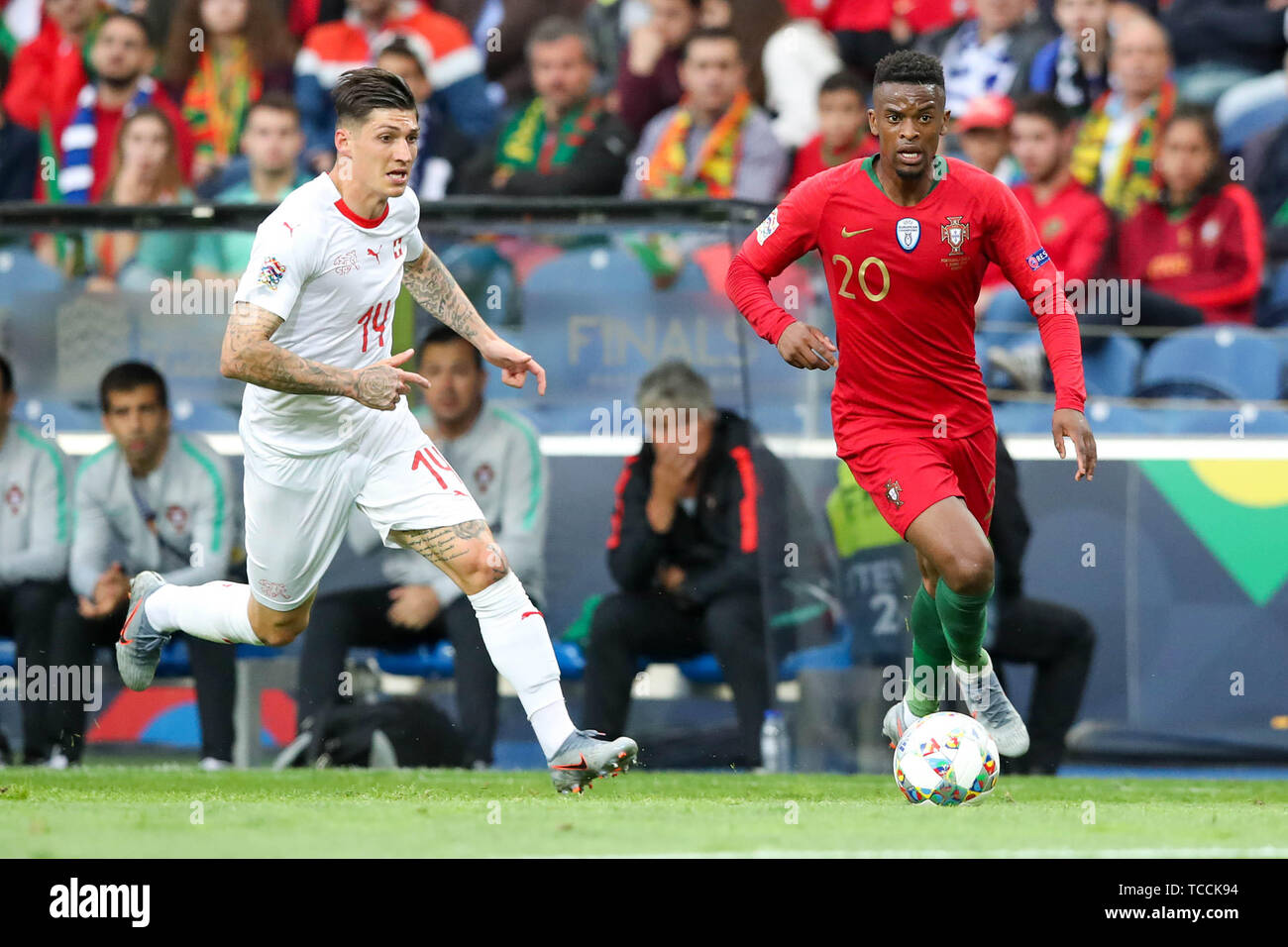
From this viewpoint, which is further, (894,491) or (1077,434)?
(894,491)

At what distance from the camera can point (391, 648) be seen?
29.8 ft

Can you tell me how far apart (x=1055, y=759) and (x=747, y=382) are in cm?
238

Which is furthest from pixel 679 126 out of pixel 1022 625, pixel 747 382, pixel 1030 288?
pixel 1030 288

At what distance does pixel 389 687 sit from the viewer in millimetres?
9094

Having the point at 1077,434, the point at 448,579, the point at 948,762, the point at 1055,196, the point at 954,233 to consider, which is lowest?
the point at 948,762

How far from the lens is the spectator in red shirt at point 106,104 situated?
1105 centimetres

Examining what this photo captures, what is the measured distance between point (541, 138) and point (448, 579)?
9.44 ft

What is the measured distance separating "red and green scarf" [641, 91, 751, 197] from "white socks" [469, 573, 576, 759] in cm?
465

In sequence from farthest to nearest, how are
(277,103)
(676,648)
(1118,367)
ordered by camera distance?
(277,103) → (1118,367) → (676,648)

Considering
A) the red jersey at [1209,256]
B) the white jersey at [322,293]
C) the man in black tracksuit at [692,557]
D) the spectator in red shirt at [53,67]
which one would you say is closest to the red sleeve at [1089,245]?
the red jersey at [1209,256]

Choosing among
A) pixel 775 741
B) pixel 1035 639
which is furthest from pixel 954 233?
pixel 775 741

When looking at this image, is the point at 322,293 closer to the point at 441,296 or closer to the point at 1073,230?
the point at 441,296

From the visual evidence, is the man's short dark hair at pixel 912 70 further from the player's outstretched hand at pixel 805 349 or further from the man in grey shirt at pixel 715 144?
the man in grey shirt at pixel 715 144

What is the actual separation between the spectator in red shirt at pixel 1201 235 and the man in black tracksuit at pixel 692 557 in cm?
249
